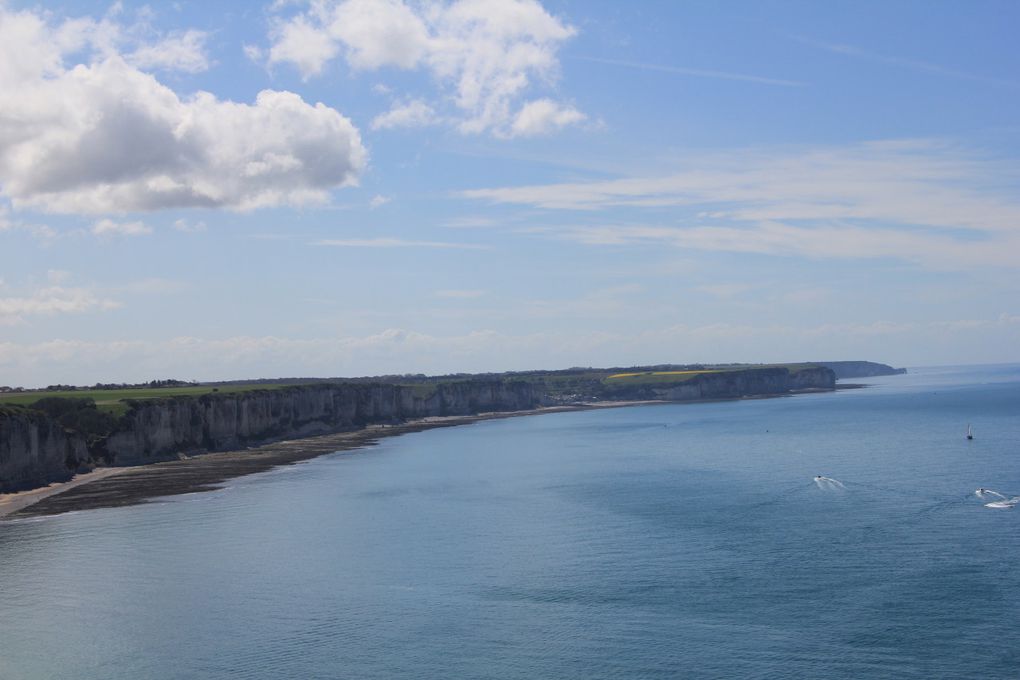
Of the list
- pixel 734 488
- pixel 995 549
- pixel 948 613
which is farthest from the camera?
pixel 734 488

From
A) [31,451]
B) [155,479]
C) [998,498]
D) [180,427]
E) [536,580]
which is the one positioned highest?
[180,427]

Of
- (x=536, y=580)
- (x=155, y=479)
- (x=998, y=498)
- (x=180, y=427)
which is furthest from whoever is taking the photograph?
(x=180, y=427)

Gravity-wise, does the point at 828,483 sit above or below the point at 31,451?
below

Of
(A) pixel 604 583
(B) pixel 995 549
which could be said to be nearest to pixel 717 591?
(A) pixel 604 583

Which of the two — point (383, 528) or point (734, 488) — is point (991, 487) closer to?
point (734, 488)

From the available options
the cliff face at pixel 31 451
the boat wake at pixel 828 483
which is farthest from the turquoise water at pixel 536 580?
the cliff face at pixel 31 451

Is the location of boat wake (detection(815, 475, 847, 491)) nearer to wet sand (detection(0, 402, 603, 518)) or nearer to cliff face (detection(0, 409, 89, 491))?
wet sand (detection(0, 402, 603, 518))

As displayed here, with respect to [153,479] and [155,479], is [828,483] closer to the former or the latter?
[155,479]

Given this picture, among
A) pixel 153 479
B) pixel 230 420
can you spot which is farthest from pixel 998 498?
pixel 230 420
